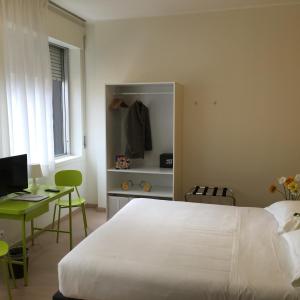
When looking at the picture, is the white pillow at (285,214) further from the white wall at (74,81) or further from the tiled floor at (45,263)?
the white wall at (74,81)

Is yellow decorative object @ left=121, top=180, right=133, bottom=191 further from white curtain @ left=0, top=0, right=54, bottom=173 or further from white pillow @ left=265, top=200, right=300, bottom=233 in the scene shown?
white pillow @ left=265, top=200, right=300, bottom=233

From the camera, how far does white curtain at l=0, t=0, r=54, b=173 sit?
3229mm

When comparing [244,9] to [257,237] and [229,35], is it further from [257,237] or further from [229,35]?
[257,237]

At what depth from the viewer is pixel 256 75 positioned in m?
4.14

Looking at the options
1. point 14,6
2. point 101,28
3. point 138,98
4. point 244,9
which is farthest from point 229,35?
point 14,6

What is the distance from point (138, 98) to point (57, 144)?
4.40 ft

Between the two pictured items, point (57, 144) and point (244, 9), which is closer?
point (244, 9)

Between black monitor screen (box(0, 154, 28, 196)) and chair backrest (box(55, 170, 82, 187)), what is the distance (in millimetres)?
653

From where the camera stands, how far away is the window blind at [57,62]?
4.59 m

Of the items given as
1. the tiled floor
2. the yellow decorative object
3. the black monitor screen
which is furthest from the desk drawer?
the yellow decorative object

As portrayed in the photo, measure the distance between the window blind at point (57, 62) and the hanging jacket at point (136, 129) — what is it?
118 cm

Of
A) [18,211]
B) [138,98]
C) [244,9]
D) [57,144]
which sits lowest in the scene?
[18,211]

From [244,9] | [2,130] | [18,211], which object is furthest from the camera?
[244,9]

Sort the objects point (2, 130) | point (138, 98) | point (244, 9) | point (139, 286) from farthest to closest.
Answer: point (138, 98)
point (244, 9)
point (2, 130)
point (139, 286)
